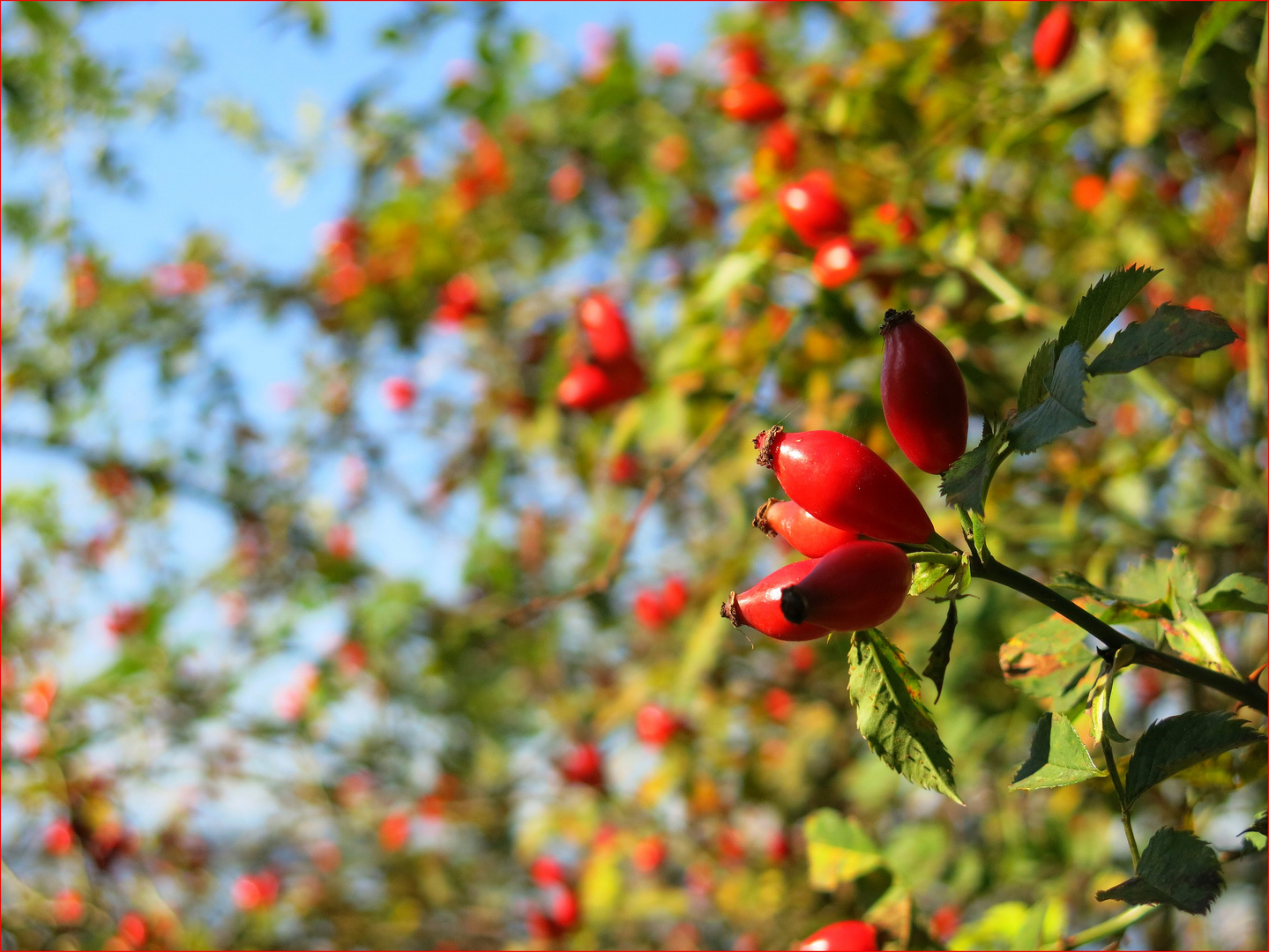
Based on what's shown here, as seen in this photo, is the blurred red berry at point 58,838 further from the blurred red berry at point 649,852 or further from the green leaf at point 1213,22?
the green leaf at point 1213,22

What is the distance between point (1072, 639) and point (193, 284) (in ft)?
12.8

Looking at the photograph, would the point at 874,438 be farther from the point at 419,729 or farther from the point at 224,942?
the point at 419,729

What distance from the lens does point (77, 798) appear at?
2.94 m

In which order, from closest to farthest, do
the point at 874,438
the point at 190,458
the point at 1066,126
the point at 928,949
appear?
the point at 928,949 < the point at 874,438 < the point at 1066,126 < the point at 190,458

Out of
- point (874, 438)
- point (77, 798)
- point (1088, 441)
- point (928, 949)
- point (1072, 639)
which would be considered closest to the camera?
point (1072, 639)

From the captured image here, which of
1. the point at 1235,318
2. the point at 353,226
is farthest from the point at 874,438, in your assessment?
the point at 353,226

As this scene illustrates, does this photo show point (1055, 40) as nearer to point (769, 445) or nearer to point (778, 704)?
point (769, 445)

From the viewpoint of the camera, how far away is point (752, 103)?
1.87 meters

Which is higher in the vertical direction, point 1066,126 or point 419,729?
point 419,729

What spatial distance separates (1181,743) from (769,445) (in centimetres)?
28

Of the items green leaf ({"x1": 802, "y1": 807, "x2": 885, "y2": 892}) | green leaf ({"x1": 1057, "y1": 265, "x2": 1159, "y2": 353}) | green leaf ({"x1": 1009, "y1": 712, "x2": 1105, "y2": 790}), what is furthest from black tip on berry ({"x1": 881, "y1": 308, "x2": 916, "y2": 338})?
→ green leaf ({"x1": 802, "y1": 807, "x2": 885, "y2": 892})

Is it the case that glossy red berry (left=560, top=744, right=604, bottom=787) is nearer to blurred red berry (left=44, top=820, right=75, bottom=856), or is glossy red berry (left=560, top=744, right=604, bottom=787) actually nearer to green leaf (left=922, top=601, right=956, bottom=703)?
blurred red berry (left=44, top=820, right=75, bottom=856)

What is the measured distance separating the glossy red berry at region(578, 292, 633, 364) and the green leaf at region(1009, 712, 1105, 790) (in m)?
1.34

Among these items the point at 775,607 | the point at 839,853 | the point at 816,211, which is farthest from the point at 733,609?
the point at 816,211
